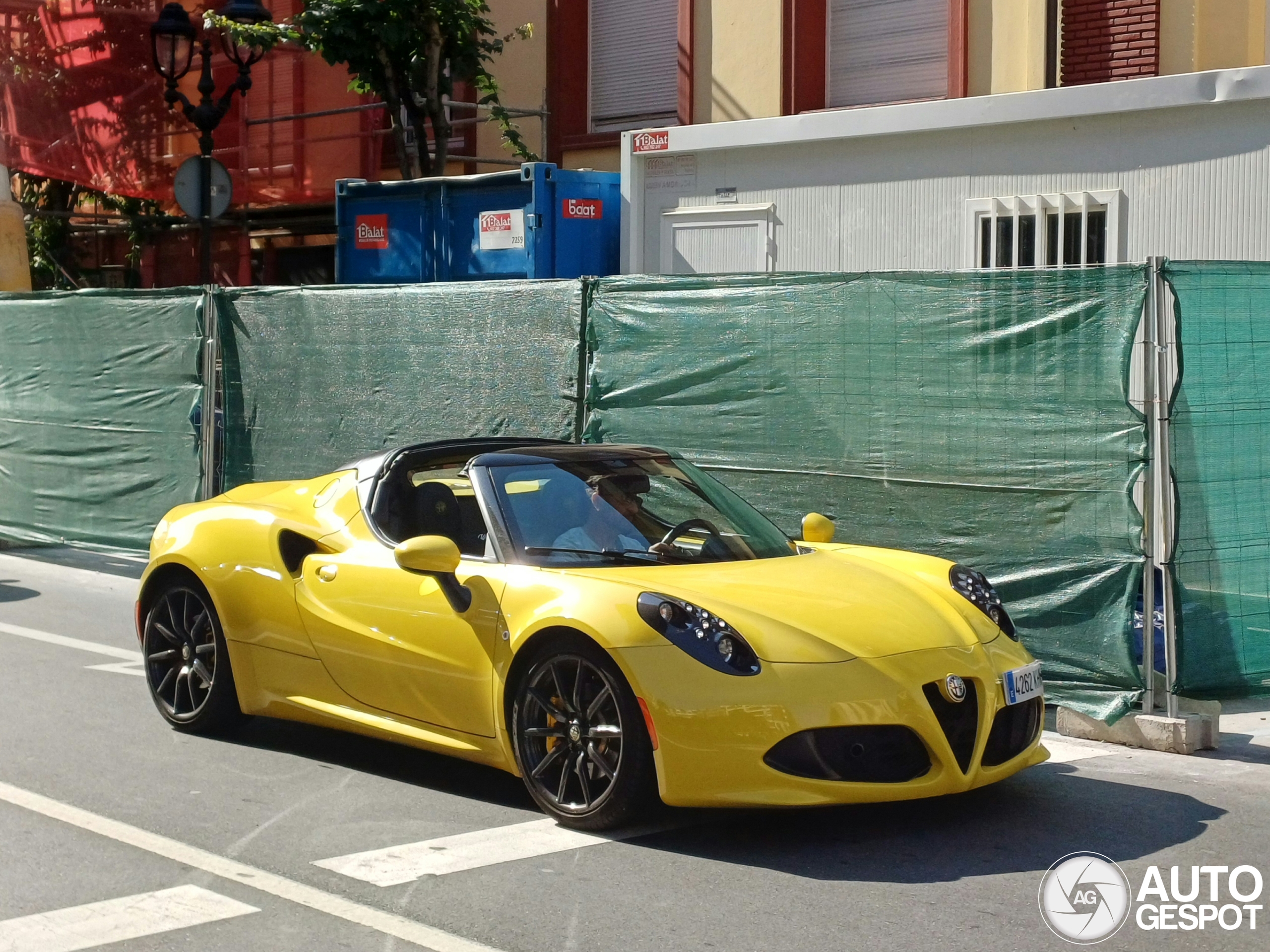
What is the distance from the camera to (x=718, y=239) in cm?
1292

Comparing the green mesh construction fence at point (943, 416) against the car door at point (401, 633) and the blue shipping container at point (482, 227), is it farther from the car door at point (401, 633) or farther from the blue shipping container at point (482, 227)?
the blue shipping container at point (482, 227)

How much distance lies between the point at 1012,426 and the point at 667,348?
212cm

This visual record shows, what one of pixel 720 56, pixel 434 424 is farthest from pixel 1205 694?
pixel 720 56

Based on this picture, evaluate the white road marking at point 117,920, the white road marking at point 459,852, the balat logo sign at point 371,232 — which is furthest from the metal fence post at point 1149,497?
the balat logo sign at point 371,232

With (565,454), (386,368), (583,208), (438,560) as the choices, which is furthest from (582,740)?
(583,208)

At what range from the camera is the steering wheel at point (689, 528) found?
6.48 m

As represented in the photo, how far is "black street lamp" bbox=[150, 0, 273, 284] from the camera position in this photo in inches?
668

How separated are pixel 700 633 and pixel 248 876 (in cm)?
162

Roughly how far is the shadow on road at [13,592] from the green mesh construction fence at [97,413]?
73 centimetres

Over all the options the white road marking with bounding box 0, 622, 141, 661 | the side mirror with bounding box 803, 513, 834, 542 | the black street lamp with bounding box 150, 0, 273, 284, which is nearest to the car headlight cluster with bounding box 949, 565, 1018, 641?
the side mirror with bounding box 803, 513, 834, 542

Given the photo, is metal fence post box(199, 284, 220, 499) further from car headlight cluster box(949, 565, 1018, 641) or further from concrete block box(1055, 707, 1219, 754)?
car headlight cluster box(949, 565, 1018, 641)

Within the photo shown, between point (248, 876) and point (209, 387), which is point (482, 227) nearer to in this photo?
Answer: point (209, 387)

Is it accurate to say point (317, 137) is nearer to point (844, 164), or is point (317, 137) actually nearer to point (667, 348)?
point (844, 164)

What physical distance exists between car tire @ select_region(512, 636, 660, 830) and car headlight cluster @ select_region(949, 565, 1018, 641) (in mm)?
1460
